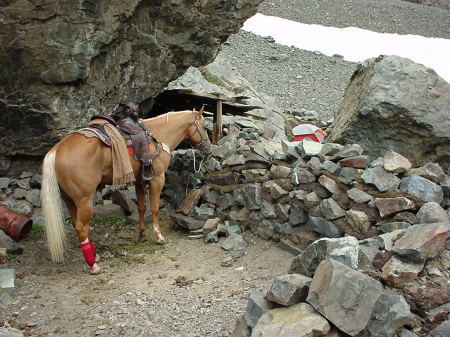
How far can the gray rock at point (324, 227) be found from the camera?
6.82 meters

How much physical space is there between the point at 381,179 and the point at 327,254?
7.30 ft

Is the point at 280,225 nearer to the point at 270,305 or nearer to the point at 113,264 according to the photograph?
the point at 113,264

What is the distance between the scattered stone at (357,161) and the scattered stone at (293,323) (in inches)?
122

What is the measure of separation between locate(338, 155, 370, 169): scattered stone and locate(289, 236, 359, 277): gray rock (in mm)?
2268

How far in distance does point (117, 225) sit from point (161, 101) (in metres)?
4.77

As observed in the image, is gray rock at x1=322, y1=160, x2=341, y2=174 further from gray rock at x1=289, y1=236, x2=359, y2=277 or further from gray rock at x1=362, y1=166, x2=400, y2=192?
gray rock at x1=289, y1=236, x2=359, y2=277

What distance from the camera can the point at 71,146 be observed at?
6961mm

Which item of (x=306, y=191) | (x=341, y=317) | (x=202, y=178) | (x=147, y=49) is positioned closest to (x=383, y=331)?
(x=341, y=317)

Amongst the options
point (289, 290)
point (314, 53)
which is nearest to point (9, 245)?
point (289, 290)

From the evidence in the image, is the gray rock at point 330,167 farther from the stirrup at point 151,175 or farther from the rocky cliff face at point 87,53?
the rocky cliff face at point 87,53

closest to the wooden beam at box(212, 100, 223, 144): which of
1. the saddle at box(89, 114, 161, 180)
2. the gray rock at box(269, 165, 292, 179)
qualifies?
the saddle at box(89, 114, 161, 180)

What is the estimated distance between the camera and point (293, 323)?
3980mm

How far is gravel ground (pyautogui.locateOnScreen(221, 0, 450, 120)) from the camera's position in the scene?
71.1 feet

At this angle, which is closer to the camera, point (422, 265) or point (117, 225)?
point (422, 265)
